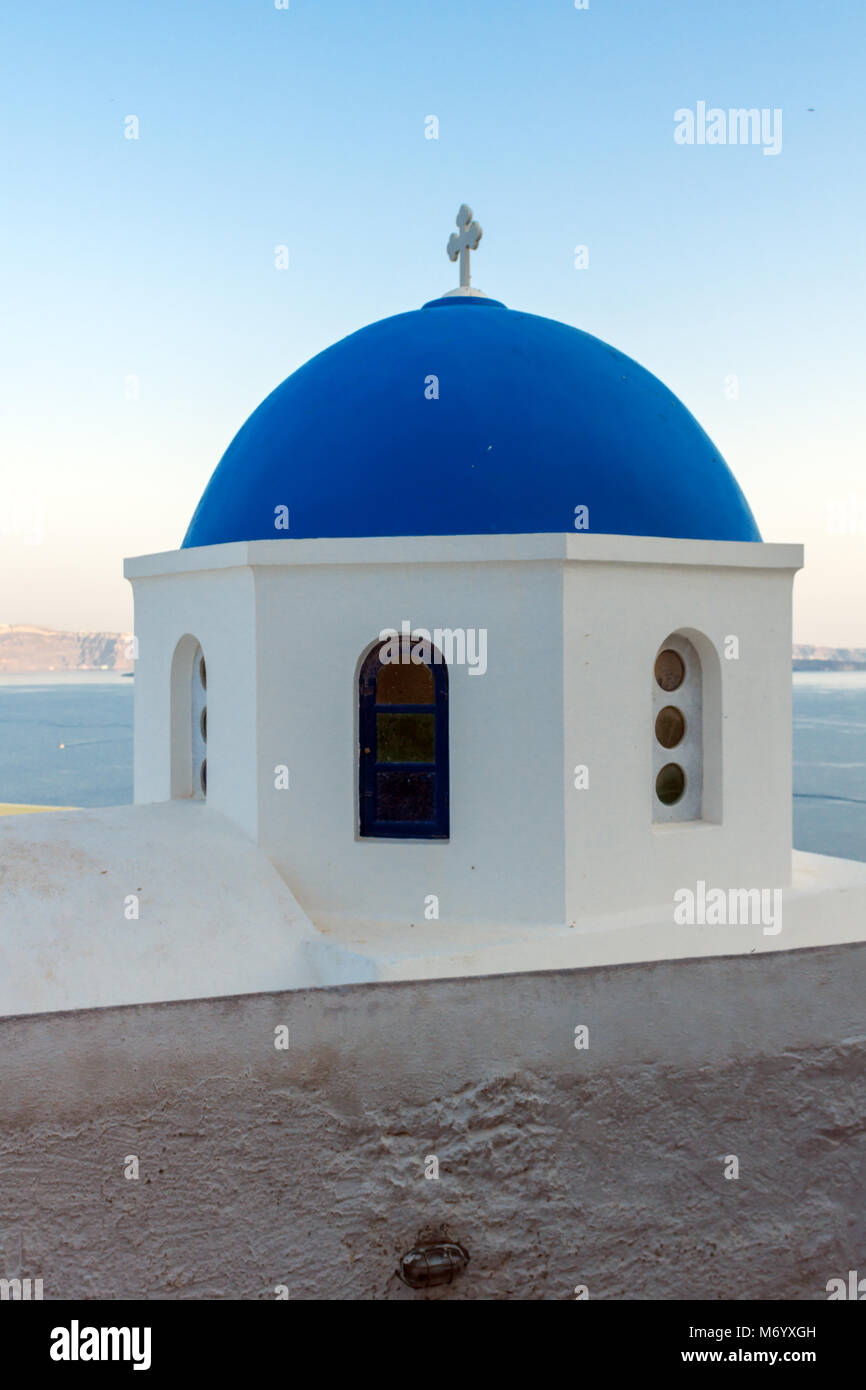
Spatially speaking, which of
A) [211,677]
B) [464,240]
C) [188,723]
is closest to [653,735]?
[211,677]

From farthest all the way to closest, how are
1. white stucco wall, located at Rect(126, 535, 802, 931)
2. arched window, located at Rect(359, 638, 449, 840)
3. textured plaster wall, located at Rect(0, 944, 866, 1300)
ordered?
arched window, located at Rect(359, 638, 449, 840) → white stucco wall, located at Rect(126, 535, 802, 931) → textured plaster wall, located at Rect(0, 944, 866, 1300)

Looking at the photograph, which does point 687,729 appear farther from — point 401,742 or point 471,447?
point 471,447

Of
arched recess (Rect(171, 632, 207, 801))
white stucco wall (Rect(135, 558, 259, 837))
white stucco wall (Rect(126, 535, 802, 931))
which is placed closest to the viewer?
white stucco wall (Rect(126, 535, 802, 931))

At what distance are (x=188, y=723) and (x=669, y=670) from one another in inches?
128

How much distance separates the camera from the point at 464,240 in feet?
29.0

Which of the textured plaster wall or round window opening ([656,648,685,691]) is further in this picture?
round window opening ([656,648,685,691])

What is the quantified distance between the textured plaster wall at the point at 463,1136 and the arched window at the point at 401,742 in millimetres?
2376

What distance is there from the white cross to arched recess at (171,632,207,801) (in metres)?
3.59

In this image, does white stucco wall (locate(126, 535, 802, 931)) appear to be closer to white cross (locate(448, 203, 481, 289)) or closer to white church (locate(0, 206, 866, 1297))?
white church (locate(0, 206, 866, 1297))

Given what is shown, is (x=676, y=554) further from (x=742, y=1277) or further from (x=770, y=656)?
(x=742, y=1277)

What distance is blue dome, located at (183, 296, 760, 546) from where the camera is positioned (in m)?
7.06

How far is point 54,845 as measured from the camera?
6.36 meters

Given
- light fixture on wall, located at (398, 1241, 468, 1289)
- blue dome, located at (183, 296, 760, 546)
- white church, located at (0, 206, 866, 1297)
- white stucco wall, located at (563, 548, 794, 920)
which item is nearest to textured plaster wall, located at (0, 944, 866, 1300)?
light fixture on wall, located at (398, 1241, 468, 1289)

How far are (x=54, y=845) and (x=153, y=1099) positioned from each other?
241 cm
